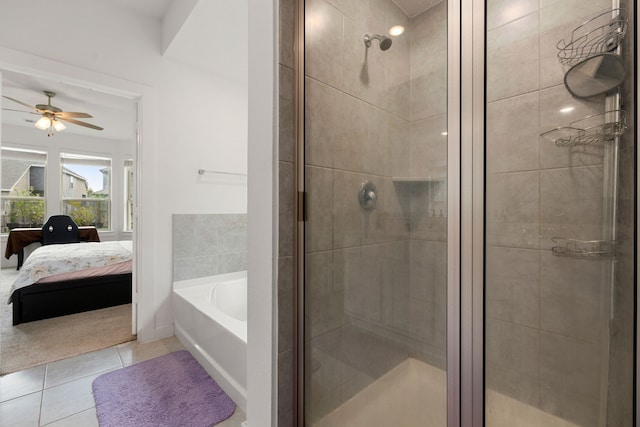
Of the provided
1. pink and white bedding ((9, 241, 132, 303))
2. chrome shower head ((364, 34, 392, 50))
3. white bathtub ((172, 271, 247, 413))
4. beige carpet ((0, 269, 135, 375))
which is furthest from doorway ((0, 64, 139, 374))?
chrome shower head ((364, 34, 392, 50))

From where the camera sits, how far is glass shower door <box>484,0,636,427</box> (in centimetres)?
73

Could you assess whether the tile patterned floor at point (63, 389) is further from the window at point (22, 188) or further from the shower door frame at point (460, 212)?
the window at point (22, 188)

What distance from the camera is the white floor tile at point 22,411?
147 centimetres

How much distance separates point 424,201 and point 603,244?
1.55ft

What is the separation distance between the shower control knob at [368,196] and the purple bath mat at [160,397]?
1424 mm

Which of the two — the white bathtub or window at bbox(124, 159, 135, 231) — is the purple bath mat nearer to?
the white bathtub

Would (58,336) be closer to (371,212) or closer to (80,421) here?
(80,421)

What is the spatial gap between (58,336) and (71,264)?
2.94 ft

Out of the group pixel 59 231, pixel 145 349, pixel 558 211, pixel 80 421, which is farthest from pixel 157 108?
pixel 59 231

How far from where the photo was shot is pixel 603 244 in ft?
2.48

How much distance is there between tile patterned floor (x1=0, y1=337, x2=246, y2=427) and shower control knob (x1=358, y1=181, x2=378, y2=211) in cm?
138

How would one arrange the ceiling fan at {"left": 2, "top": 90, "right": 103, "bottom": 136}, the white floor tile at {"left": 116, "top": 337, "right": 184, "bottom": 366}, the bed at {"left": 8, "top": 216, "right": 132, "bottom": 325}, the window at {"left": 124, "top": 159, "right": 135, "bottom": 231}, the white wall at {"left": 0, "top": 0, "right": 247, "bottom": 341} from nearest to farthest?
1. the white wall at {"left": 0, "top": 0, "right": 247, "bottom": 341}
2. the white floor tile at {"left": 116, "top": 337, "right": 184, "bottom": 366}
3. the bed at {"left": 8, "top": 216, "right": 132, "bottom": 325}
4. the ceiling fan at {"left": 2, "top": 90, "right": 103, "bottom": 136}
5. the window at {"left": 124, "top": 159, "right": 135, "bottom": 231}

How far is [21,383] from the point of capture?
5.90 ft

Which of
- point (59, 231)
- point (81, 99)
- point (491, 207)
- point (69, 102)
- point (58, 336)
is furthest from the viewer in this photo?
point (59, 231)
